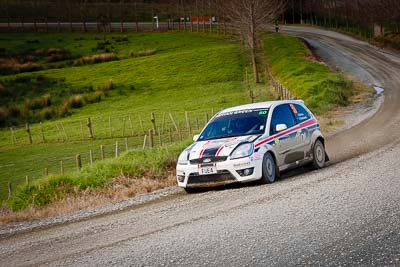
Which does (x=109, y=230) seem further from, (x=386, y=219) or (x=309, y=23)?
(x=309, y=23)

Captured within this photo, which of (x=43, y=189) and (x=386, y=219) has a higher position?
(x=386, y=219)

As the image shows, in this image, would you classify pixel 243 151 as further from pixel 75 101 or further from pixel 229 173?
pixel 75 101

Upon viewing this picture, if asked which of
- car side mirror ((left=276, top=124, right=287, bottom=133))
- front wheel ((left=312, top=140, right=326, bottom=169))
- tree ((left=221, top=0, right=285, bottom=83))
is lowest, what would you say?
front wheel ((left=312, top=140, right=326, bottom=169))

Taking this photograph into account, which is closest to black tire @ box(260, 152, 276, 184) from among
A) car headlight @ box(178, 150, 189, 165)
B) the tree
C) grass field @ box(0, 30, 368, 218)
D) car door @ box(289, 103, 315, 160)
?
car door @ box(289, 103, 315, 160)

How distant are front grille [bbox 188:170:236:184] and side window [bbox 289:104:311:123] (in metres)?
2.98

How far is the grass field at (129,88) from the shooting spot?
4012 centimetres

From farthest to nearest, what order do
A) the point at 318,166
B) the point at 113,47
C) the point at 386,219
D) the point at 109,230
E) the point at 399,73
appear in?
the point at 113,47
the point at 399,73
the point at 318,166
the point at 109,230
the point at 386,219

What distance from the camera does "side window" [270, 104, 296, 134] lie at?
51.3 ft

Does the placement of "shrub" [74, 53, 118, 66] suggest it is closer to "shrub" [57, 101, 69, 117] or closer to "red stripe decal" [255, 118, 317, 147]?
"shrub" [57, 101, 69, 117]

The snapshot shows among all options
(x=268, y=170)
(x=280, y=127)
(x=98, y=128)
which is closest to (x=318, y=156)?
(x=280, y=127)

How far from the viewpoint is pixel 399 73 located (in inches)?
2147

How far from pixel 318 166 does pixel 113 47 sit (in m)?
69.0

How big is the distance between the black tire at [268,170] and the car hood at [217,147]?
1.57 ft

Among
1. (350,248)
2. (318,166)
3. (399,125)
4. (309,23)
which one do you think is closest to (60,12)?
(309,23)
